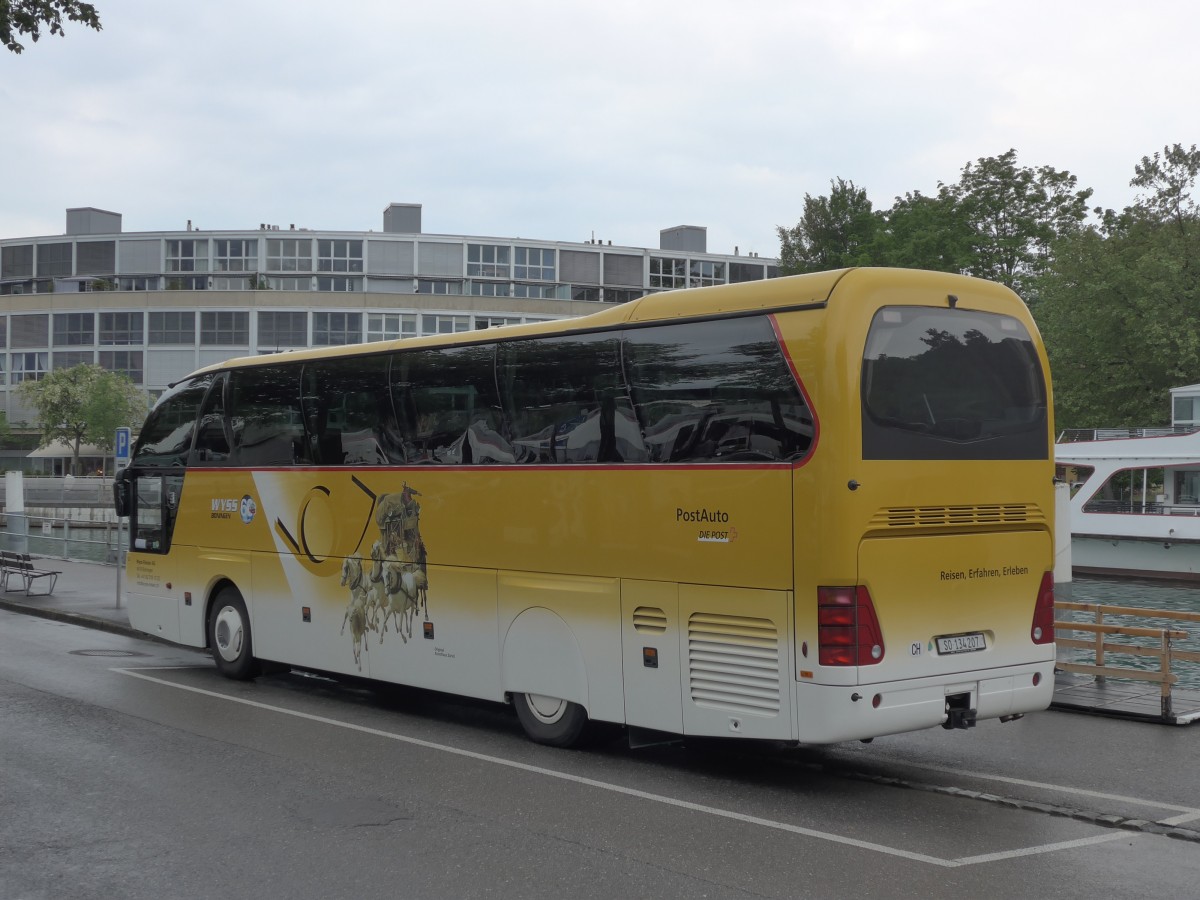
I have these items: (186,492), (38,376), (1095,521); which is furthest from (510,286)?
(186,492)

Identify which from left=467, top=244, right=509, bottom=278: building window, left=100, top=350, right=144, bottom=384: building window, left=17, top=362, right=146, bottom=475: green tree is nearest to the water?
left=17, top=362, right=146, bottom=475: green tree

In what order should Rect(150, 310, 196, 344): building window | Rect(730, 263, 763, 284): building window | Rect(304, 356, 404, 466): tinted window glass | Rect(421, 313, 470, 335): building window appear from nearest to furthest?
1. Rect(304, 356, 404, 466): tinted window glass
2. Rect(150, 310, 196, 344): building window
3. Rect(421, 313, 470, 335): building window
4. Rect(730, 263, 763, 284): building window

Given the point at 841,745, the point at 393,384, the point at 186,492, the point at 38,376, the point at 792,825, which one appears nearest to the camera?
the point at 792,825

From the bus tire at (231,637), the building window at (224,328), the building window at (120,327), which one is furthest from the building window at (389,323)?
the bus tire at (231,637)

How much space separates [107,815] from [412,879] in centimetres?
250

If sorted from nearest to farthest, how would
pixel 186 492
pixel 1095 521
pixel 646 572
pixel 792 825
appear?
1. pixel 792 825
2. pixel 646 572
3. pixel 186 492
4. pixel 1095 521

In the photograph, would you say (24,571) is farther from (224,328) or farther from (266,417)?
(224,328)

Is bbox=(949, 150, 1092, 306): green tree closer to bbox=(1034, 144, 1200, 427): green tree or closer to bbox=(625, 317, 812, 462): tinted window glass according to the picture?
bbox=(1034, 144, 1200, 427): green tree

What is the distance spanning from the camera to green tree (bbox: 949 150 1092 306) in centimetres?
5650

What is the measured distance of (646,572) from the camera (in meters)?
9.16

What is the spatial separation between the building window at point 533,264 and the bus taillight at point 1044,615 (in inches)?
3615

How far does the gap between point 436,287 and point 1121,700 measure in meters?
87.5

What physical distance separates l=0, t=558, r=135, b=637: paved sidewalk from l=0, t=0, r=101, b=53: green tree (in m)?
8.30

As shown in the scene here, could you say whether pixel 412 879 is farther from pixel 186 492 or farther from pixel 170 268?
pixel 170 268
